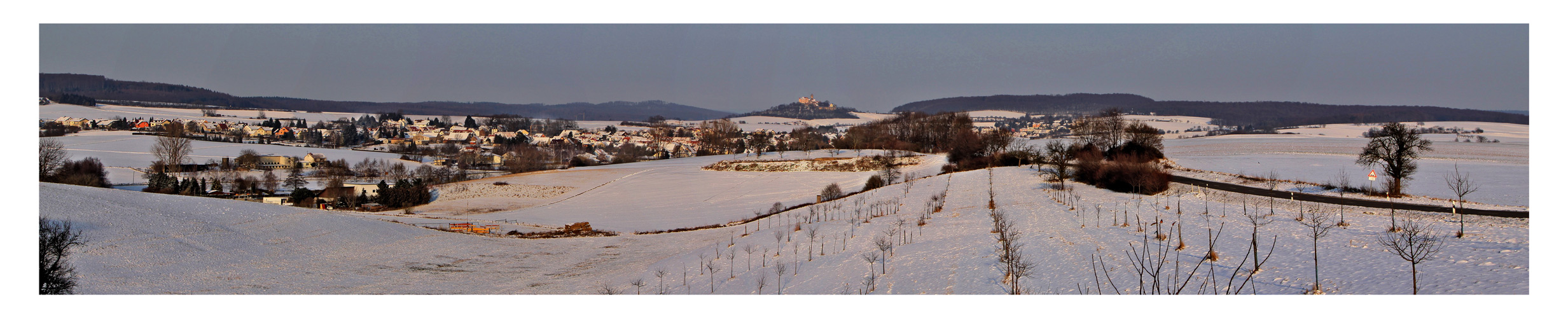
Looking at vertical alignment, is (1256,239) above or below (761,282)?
above

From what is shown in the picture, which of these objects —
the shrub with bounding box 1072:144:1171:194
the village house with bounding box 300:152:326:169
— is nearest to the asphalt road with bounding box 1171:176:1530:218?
the shrub with bounding box 1072:144:1171:194

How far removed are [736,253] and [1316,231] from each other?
39.1 feet

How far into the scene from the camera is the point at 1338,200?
18.4 m

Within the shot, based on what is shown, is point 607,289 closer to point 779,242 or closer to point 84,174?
point 779,242

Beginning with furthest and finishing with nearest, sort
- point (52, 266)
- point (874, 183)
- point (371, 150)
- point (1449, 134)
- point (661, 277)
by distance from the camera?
point (371, 150)
point (1449, 134)
point (874, 183)
point (661, 277)
point (52, 266)

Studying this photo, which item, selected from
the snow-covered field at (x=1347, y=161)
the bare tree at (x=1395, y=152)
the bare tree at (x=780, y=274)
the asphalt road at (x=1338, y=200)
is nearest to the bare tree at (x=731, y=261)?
the bare tree at (x=780, y=274)

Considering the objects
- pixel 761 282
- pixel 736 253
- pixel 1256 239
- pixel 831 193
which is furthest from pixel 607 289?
pixel 831 193

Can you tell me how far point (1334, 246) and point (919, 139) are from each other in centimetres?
6675

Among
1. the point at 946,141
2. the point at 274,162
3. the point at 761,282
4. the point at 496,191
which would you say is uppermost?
the point at 946,141

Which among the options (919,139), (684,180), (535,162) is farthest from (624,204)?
(919,139)

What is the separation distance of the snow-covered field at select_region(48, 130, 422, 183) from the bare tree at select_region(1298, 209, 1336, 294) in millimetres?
62954

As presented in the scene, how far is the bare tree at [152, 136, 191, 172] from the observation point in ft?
170

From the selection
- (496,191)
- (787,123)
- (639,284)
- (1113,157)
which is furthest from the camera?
(787,123)

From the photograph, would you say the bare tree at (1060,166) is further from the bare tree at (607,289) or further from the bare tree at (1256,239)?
the bare tree at (607,289)
